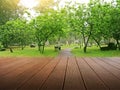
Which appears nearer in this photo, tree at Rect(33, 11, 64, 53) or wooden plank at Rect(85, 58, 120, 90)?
wooden plank at Rect(85, 58, 120, 90)

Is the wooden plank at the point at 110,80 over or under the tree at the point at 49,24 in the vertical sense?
under

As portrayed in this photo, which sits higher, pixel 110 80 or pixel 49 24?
pixel 49 24

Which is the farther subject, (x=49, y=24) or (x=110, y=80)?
(x=49, y=24)

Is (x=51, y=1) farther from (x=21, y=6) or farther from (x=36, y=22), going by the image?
(x=36, y=22)

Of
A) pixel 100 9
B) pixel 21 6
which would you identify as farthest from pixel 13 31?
pixel 21 6

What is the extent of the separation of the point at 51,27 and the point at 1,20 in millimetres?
15910

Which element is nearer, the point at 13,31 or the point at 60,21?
the point at 60,21

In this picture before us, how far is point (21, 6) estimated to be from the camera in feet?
135

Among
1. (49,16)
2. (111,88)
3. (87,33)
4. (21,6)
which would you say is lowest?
(111,88)

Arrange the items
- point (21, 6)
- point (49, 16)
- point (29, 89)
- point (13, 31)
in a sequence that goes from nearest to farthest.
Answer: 1. point (29, 89)
2. point (49, 16)
3. point (13, 31)
4. point (21, 6)

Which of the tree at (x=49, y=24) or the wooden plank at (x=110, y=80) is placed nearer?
the wooden plank at (x=110, y=80)

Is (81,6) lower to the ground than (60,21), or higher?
higher

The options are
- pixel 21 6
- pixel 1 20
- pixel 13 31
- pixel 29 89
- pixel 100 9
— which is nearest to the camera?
pixel 29 89

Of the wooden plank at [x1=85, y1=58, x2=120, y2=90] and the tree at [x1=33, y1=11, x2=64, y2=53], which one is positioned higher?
the tree at [x1=33, y1=11, x2=64, y2=53]
